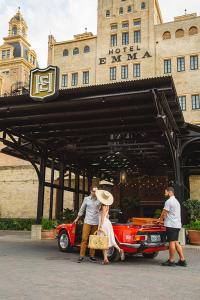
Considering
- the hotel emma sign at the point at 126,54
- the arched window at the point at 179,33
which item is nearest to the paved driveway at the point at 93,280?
the hotel emma sign at the point at 126,54

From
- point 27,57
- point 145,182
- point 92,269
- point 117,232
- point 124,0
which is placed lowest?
point 92,269

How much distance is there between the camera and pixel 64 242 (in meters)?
11.8

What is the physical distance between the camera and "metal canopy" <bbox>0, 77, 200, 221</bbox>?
39.2 feet

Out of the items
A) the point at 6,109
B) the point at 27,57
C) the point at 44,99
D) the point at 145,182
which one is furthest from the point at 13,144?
the point at 27,57

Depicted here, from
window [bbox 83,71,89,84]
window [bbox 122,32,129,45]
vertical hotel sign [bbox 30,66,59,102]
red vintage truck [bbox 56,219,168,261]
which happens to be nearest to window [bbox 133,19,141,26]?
window [bbox 122,32,129,45]

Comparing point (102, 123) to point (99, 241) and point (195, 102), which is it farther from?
point (195, 102)

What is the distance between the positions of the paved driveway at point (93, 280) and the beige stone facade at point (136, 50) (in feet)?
99.3

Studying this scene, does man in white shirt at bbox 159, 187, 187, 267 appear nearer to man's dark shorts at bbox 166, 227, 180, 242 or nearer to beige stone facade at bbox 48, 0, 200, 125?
man's dark shorts at bbox 166, 227, 180, 242

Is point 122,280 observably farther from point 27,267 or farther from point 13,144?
point 13,144

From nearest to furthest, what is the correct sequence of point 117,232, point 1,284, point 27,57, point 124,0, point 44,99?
point 1,284, point 117,232, point 44,99, point 124,0, point 27,57

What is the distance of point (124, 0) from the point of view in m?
44.2

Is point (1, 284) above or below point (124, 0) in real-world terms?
below

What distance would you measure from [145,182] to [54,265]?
814 inches

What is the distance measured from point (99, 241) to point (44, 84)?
6.18 meters
